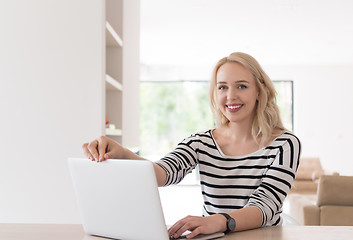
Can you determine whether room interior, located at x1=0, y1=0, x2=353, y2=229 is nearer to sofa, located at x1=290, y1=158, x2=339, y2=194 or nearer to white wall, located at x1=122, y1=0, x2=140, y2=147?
white wall, located at x1=122, y1=0, x2=140, y2=147

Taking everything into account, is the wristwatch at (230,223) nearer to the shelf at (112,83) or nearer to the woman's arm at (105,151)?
the woman's arm at (105,151)

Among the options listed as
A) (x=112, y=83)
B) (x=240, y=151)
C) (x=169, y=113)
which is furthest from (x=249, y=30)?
(x=240, y=151)

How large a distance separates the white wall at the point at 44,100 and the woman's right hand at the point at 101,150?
825 millimetres

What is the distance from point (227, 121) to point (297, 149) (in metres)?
0.38

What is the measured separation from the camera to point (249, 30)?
6.96m

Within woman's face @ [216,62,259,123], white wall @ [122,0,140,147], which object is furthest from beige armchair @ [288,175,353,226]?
woman's face @ [216,62,259,123]

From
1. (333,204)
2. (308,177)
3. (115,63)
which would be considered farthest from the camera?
(308,177)

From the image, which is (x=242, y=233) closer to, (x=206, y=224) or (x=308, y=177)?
(x=206, y=224)

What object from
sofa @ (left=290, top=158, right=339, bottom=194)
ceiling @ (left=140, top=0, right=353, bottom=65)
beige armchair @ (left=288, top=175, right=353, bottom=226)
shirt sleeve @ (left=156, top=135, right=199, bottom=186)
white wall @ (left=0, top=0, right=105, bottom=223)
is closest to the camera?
shirt sleeve @ (left=156, top=135, right=199, bottom=186)

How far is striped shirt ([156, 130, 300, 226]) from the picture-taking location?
4.92ft

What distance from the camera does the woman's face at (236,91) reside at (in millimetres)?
1712

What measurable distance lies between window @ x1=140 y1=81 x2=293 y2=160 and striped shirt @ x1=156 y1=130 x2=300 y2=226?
8.84 m

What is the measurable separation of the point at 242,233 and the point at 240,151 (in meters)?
0.48

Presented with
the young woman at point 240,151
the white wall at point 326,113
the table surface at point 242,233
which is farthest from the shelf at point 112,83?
the white wall at point 326,113
